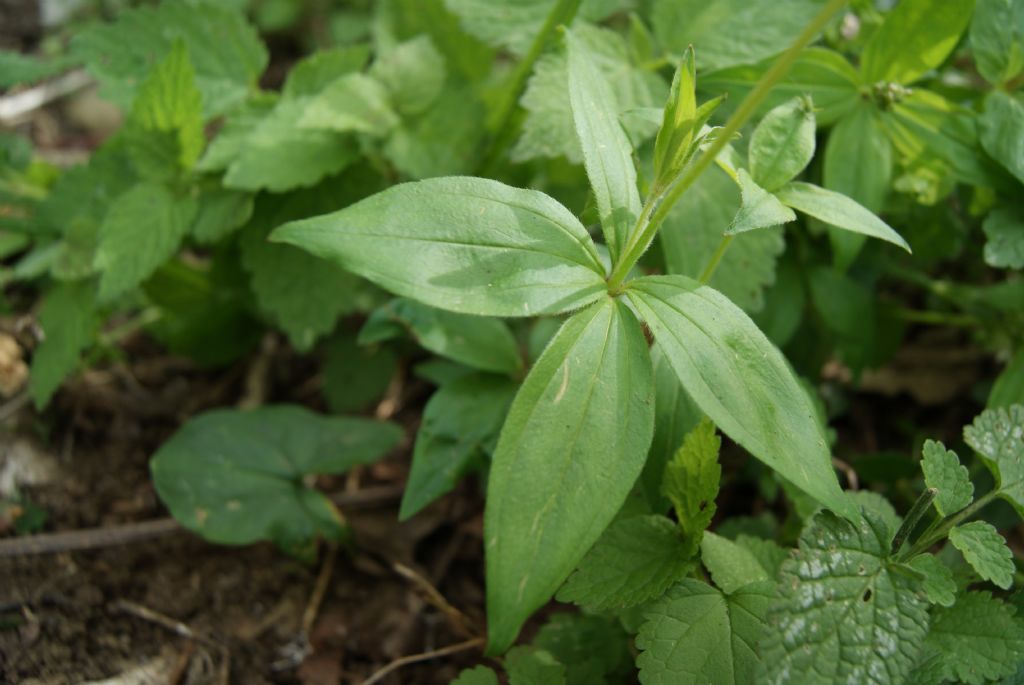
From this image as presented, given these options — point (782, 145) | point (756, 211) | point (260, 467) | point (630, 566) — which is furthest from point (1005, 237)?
point (260, 467)

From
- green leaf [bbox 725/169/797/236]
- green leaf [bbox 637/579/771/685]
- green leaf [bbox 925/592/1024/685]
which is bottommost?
green leaf [bbox 637/579/771/685]

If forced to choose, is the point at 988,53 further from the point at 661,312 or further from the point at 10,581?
the point at 10,581

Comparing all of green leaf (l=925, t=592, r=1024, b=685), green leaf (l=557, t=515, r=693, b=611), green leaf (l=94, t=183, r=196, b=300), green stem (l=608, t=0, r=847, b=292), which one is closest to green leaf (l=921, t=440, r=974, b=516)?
green leaf (l=925, t=592, r=1024, b=685)

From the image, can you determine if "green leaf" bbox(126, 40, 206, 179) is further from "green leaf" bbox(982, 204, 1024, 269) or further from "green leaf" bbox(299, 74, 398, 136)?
"green leaf" bbox(982, 204, 1024, 269)

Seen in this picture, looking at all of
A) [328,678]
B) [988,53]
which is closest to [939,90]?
[988,53]

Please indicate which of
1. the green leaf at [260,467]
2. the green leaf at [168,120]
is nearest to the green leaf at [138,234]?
the green leaf at [168,120]
